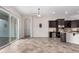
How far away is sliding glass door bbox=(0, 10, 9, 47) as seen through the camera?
637 centimetres

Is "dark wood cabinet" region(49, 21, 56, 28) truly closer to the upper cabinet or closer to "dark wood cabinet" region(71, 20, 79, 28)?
the upper cabinet

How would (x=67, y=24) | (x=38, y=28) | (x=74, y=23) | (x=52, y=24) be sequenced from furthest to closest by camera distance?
(x=38, y=28), (x=52, y=24), (x=67, y=24), (x=74, y=23)

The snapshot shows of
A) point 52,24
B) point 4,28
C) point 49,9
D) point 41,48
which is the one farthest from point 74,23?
point 4,28

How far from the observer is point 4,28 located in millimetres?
6855

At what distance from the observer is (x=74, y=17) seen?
11.9m

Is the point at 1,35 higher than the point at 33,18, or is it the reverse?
the point at 33,18

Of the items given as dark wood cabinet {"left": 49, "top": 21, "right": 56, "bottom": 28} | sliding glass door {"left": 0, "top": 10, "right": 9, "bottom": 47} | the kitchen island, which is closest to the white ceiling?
sliding glass door {"left": 0, "top": 10, "right": 9, "bottom": 47}

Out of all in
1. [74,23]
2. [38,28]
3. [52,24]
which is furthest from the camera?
[38,28]

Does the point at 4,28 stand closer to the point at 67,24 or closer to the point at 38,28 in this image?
the point at 38,28

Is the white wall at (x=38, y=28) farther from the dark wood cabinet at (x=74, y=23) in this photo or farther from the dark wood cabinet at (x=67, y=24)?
the dark wood cabinet at (x=74, y=23)
